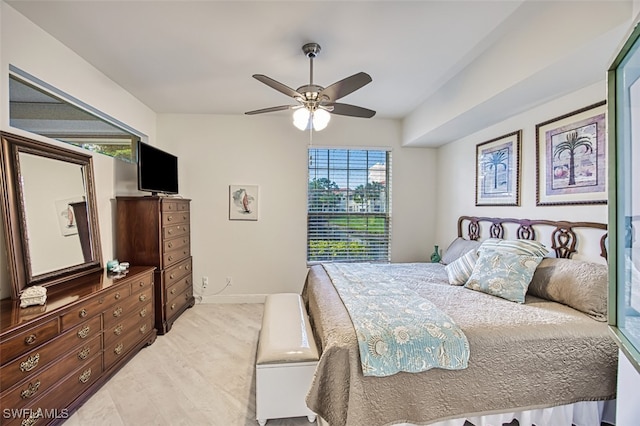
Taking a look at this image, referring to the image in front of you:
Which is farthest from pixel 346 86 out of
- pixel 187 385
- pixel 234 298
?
pixel 234 298

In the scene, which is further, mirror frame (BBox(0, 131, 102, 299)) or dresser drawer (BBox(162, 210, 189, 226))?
dresser drawer (BBox(162, 210, 189, 226))

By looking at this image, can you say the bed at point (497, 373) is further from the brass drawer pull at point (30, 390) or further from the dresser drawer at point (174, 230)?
the dresser drawer at point (174, 230)

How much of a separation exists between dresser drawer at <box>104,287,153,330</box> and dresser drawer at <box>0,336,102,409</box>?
0.56 feet

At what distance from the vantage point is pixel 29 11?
204 centimetres

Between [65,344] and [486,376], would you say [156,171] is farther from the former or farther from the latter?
[486,376]

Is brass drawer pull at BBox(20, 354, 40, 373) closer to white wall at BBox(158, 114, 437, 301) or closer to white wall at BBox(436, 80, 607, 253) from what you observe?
white wall at BBox(158, 114, 437, 301)

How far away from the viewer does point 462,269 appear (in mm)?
2830

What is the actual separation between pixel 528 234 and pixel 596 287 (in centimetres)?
97

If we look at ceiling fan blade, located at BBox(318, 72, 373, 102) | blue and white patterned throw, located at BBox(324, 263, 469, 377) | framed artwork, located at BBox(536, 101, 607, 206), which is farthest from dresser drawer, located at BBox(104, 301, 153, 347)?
framed artwork, located at BBox(536, 101, 607, 206)

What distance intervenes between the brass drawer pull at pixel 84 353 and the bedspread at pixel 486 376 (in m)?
1.58

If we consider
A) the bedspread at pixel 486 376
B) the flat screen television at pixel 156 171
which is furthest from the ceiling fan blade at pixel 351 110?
the flat screen television at pixel 156 171

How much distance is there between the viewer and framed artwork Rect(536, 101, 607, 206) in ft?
7.32

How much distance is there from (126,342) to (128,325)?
0.14 metres

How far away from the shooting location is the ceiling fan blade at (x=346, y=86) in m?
2.05
